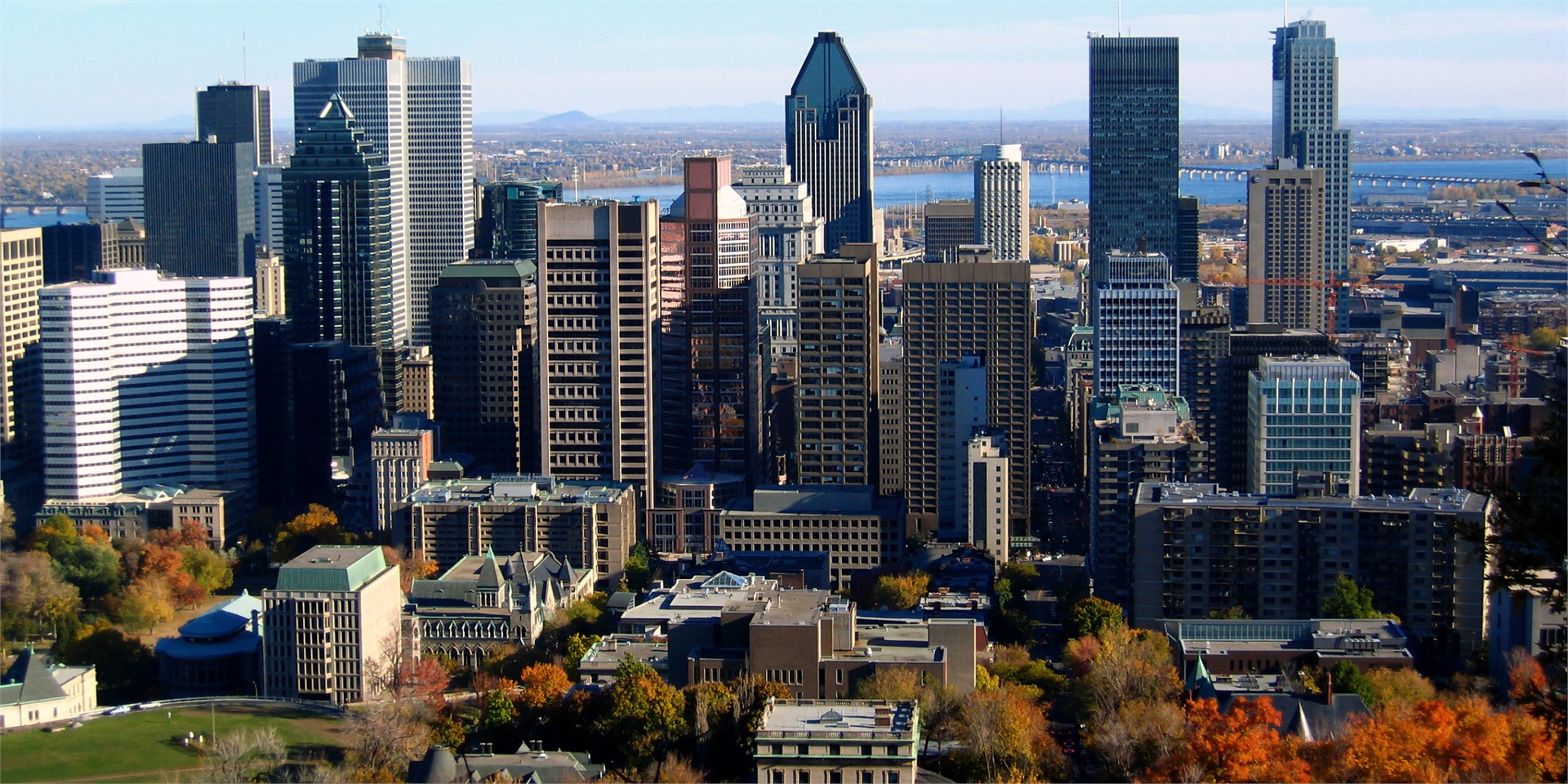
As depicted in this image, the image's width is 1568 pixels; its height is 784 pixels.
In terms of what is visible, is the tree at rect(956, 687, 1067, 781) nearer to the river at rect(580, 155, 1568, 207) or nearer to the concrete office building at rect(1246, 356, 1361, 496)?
the concrete office building at rect(1246, 356, 1361, 496)

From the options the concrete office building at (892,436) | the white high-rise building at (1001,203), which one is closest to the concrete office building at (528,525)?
the concrete office building at (892,436)

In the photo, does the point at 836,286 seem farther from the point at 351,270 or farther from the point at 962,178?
the point at 962,178

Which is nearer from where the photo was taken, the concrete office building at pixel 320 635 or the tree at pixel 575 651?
the tree at pixel 575 651

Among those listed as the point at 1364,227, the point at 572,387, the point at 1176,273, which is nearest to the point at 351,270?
the point at 572,387

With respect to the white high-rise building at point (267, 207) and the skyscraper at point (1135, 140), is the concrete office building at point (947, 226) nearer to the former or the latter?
the skyscraper at point (1135, 140)

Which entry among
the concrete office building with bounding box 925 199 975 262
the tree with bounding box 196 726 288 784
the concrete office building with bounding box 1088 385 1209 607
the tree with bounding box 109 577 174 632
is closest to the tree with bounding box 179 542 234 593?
the tree with bounding box 109 577 174 632

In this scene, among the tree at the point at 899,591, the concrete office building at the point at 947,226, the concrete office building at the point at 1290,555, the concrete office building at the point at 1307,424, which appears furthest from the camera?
the concrete office building at the point at 947,226

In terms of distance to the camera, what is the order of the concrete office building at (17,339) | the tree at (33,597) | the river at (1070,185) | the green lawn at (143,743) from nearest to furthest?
the green lawn at (143,743)
the tree at (33,597)
the concrete office building at (17,339)
the river at (1070,185)

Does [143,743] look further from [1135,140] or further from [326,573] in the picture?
[1135,140]
